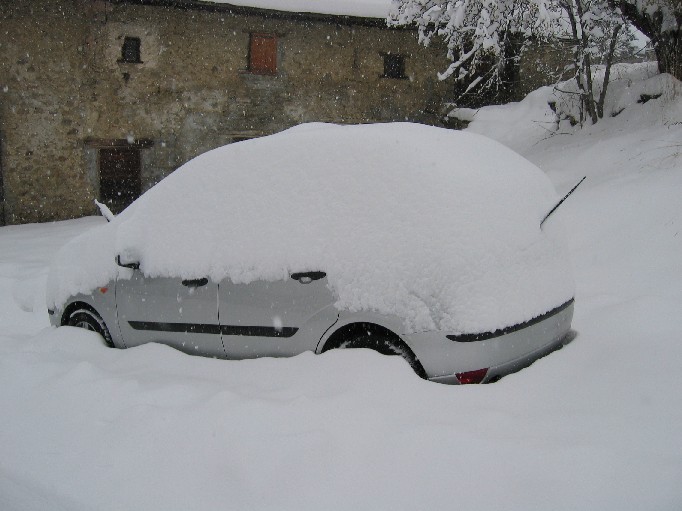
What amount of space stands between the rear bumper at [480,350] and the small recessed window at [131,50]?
46.2 ft

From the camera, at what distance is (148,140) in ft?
47.6

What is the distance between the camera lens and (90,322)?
423 centimetres

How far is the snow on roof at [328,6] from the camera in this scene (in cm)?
1455

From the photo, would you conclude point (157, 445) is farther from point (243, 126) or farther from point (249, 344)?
point (243, 126)

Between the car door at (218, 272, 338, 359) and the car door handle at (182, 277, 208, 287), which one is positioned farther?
the car door handle at (182, 277, 208, 287)

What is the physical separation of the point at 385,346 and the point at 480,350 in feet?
1.78

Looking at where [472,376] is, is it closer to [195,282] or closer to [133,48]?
[195,282]

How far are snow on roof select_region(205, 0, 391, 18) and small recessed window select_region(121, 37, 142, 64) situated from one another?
245cm

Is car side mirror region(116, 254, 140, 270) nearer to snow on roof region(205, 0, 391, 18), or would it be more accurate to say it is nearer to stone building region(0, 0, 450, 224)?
stone building region(0, 0, 450, 224)

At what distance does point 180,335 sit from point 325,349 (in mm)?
1114

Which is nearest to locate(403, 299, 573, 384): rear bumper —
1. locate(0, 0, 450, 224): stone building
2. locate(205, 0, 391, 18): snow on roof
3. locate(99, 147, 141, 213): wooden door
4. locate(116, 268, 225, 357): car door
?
locate(116, 268, 225, 357): car door

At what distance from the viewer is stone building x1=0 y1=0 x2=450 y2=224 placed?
13492 mm

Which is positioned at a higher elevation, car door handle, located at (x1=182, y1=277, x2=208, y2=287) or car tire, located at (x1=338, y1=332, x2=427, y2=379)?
car door handle, located at (x1=182, y1=277, x2=208, y2=287)

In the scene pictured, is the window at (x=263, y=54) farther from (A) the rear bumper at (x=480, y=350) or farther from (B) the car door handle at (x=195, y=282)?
(A) the rear bumper at (x=480, y=350)
